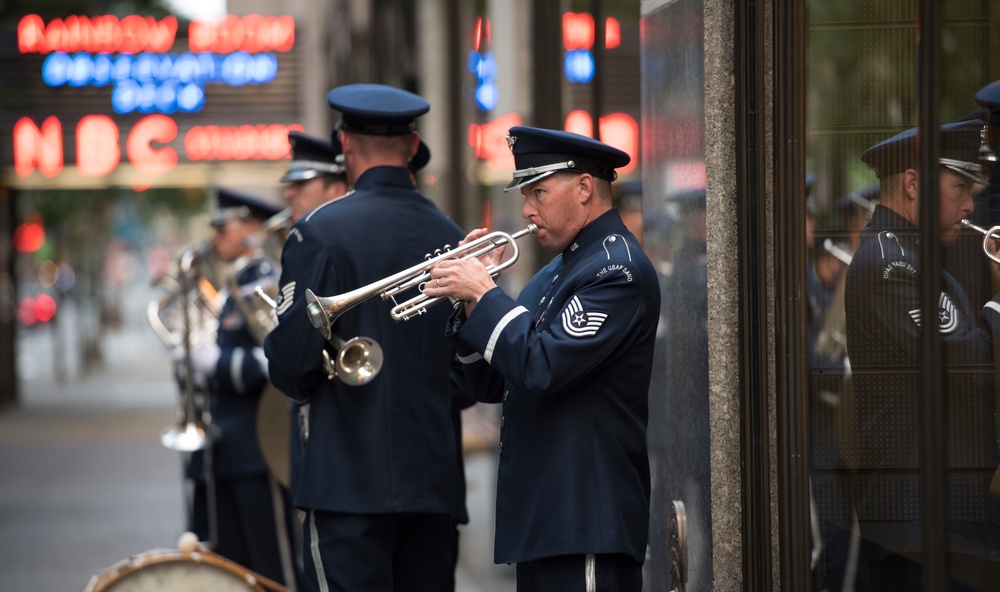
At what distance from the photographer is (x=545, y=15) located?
21.2 feet

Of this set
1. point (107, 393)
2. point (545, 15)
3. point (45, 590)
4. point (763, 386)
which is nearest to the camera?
Answer: point (763, 386)

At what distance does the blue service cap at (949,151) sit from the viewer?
2789 mm

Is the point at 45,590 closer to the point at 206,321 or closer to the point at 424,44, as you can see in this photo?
the point at 206,321

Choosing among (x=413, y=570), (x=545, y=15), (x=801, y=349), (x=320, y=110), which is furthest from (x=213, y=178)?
(x=801, y=349)

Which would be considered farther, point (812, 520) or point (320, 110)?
point (320, 110)

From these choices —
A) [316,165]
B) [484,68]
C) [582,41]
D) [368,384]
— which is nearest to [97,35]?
[484,68]

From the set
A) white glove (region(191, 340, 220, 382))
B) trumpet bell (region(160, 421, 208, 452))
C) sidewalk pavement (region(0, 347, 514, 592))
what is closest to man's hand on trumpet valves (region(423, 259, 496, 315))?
trumpet bell (region(160, 421, 208, 452))

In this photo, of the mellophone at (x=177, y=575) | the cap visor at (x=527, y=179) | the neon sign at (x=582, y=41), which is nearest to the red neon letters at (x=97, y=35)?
the neon sign at (x=582, y=41)

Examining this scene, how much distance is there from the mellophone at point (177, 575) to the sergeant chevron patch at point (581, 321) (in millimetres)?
1735

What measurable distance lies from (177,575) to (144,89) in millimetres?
9995

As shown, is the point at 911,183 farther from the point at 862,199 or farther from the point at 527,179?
the point at 527,179

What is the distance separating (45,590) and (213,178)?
7852 millimetres

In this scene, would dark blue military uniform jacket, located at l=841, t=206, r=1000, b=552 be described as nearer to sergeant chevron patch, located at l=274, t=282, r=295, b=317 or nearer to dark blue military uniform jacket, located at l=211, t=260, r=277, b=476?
sergeant chevron patch, located at l=274, t=282, r=295, b=317

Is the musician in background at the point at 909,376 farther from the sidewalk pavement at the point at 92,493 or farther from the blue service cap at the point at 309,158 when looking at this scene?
the sidewalk pavement at the point at 92,493
